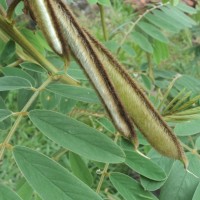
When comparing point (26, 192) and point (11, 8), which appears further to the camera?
point (26, 192)

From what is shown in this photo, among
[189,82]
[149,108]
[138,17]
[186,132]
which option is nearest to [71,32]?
[149,108]

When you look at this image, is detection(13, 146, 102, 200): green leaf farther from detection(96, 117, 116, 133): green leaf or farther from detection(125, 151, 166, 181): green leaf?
detection(96, 117, 116, 133): green leaf

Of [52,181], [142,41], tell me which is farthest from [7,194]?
[142,41]

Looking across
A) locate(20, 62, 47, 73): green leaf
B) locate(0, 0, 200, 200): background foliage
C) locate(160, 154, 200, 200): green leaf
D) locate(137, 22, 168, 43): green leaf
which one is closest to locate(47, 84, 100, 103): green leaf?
locate(0, 0, 200, 200): background foliage

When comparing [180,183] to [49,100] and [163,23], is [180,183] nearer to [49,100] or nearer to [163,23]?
[49,100]

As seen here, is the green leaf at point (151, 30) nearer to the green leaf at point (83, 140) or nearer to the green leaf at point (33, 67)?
the green leaf at point (33, 67)

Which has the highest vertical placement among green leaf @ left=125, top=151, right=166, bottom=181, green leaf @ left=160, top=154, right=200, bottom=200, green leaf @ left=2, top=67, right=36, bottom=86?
green leaf @ left=2, top=67, right=36, bottom=86

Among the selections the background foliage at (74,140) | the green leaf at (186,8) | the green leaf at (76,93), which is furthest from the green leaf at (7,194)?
the green leaf at (186,8)
